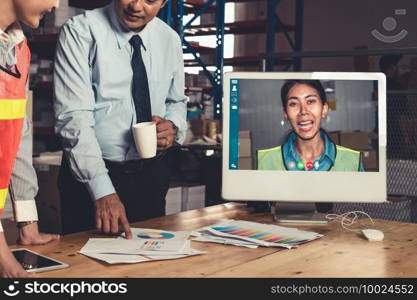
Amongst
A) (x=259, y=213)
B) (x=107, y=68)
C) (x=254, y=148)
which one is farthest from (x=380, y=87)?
(x=107, y=68)

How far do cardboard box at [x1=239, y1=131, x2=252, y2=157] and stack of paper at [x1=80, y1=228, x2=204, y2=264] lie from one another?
296mm

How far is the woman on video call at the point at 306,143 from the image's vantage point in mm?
1626

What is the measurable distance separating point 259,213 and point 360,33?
6.01 meters

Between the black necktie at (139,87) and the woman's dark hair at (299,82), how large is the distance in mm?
421

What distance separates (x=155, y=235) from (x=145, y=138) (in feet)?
0.85

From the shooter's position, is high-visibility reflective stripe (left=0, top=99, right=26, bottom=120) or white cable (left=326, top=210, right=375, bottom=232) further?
white cable (left=326, top=210, right=375, bottom=232)

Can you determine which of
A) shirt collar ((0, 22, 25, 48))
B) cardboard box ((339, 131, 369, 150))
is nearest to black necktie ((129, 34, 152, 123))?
cardboard box ((339, 131, 369, 150))

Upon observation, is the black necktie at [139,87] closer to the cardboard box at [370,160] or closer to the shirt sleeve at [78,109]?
the shirt sleeve at [78,109]

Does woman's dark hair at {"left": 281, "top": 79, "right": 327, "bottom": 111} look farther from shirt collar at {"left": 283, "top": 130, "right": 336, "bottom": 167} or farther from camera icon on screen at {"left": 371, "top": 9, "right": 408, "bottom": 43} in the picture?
camera icon on screen at {"left": 371, "top": 9, "right": 408, "bottom": 43}

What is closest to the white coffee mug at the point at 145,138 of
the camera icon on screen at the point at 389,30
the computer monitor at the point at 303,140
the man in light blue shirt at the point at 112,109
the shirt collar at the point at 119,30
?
the man in light blue shirt at the point at 112,109

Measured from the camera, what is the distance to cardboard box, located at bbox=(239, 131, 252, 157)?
1620 mm

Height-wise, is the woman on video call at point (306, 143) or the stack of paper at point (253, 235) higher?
the woman on video call at point (306, 143)

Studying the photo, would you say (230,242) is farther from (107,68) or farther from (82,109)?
(107,68)

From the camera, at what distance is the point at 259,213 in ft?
6.03
